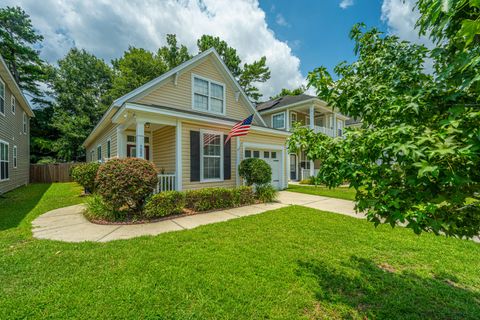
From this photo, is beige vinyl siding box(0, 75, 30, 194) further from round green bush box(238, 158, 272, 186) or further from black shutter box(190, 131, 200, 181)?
round green bush box(238, 158, 272, 186)

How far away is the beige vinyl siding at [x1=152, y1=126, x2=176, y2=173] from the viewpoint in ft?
27.8

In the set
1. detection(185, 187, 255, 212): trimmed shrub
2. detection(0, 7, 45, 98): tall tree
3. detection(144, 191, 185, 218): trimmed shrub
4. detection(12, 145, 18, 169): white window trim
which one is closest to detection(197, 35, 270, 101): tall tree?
detection(0, 7, 45, 98): tall tree

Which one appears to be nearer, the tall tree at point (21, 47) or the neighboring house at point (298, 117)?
the neighboring house at point (298, 117)

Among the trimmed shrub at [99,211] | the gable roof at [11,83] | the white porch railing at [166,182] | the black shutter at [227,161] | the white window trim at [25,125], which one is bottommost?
the trimmed shrub at [99,211]

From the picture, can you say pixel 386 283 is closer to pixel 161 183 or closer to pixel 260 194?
pixel 260 194

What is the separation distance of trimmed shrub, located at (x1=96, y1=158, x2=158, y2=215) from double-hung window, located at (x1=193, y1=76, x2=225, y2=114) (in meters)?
4.78

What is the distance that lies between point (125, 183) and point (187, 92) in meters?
5.49

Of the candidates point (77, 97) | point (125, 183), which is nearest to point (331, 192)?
point (125, 183)

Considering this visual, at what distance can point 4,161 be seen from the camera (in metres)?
9.83

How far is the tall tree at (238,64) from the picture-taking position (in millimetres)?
23891

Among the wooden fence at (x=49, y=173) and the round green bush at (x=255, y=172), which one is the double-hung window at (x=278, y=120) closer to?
the round green bush at (x=255, y=172)

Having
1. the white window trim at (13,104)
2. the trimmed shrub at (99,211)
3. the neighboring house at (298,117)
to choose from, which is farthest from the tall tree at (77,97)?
the trimmed shrub at (99,211)

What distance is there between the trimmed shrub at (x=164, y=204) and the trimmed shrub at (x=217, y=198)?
371 millimetres

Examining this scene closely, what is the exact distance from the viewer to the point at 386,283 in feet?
9.03
